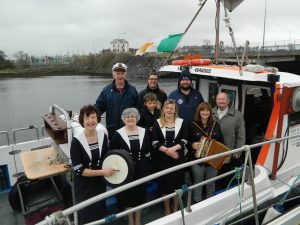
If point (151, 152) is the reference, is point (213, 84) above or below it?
above

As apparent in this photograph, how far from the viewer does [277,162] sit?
4.07 m

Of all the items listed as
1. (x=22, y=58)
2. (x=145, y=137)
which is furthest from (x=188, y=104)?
(x=22, y=58)

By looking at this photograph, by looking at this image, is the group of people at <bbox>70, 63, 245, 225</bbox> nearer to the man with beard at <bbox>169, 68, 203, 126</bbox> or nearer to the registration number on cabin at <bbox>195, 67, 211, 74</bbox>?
the man with beard at <bbox>169, 68, 203, 126</bbox>

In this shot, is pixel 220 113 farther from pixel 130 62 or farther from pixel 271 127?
pixel 130 62

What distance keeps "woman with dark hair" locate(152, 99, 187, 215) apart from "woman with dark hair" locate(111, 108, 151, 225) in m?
0.21

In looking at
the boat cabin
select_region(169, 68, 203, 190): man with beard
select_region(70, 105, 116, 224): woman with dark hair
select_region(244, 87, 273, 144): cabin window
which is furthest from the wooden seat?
select_region(244, 87, 273, 144): cabin window

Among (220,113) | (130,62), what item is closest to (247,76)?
(220,113)

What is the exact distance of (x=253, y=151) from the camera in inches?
193

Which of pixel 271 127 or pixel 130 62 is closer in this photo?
pixel 271 127

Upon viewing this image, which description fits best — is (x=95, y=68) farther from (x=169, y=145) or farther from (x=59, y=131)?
(x=169, y=145)

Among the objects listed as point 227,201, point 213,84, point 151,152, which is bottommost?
point 227,201

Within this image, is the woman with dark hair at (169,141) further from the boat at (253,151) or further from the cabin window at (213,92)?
the cabin window at (213,92)

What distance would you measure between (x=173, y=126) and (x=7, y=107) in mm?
23417

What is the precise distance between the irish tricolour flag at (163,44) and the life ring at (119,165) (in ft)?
9.37
